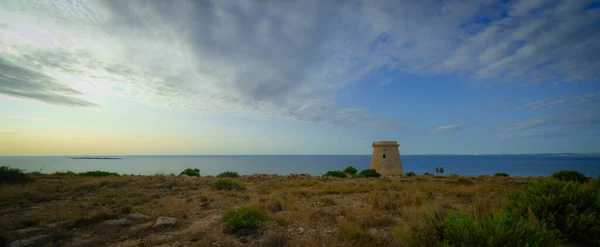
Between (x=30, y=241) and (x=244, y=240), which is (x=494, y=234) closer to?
(x=244, y=240)

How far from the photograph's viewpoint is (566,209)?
16.2ft

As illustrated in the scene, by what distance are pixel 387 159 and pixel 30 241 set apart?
29.8 meters

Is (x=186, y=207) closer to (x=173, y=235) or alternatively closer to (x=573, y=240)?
(x=173, y=235)

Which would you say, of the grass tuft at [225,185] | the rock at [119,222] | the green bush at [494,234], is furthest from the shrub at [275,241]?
the grass tuft at [225,185]

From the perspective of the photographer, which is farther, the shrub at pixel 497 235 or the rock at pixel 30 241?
the rock at pixel 30 241

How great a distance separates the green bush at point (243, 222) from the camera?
6457mm

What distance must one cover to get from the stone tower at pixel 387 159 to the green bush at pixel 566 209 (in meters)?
24.5

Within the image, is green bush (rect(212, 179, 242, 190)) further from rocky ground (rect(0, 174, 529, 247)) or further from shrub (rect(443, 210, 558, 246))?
shrub (rect(443, 210, 558, 246))

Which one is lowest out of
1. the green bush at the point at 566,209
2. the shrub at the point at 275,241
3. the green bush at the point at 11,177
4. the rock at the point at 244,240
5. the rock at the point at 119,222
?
the rock at the point at 244,240

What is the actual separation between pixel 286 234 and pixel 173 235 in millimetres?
2989

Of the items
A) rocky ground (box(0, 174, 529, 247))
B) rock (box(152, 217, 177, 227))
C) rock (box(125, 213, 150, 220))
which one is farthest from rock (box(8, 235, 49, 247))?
rock (box(152, 217, 177, 227))

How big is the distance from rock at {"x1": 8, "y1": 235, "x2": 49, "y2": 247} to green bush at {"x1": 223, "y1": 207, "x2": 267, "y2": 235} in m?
4.27

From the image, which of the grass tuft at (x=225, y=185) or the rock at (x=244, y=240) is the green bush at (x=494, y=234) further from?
the grass tuft at (x=225, y=185)

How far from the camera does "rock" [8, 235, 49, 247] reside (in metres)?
5.43
